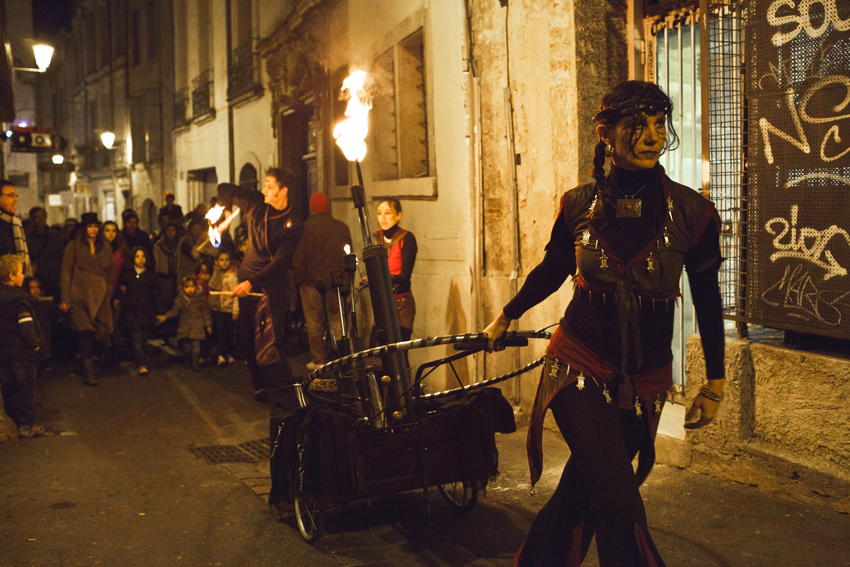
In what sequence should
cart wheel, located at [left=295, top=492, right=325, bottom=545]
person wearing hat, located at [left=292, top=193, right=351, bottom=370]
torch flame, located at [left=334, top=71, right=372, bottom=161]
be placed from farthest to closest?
person wearing hat, located at [left=292, top=193, right=351, bottom=370], torch flame, located at [left=334, top=71, right=372, bottom=161], cart wheel, located at [left=295, top=492, right=325, bottom=545]

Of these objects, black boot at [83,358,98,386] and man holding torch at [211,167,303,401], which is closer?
man holding torch at [211,167,303,401]

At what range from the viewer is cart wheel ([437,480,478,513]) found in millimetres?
4852

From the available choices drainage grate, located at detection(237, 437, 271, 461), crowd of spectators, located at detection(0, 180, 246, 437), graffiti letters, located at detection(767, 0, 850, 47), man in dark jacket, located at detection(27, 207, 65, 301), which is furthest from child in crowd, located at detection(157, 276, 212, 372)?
graffiti letters, located at detection(767, 0, 850, 47)

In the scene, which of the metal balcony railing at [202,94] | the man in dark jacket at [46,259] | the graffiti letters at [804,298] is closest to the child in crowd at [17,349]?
the man in dark jacket at [46,259]

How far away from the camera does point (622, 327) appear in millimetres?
2848

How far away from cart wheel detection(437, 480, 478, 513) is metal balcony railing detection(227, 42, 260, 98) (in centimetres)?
1314

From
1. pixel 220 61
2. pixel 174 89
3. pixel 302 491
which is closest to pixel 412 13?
pixel 302 491

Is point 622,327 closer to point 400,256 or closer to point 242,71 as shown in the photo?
point 400,256

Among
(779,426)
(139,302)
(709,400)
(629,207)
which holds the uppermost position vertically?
(629,207)

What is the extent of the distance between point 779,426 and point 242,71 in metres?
15.0

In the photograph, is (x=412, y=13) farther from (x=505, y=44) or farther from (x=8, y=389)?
(x=8, y=389)

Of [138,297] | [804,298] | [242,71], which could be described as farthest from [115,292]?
[804,298]

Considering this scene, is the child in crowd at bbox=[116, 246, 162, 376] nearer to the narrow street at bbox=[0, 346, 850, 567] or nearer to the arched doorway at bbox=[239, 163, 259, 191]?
the narrow street at bbox=[0, 346, 850, 567]

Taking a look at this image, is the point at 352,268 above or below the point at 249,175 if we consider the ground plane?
below
